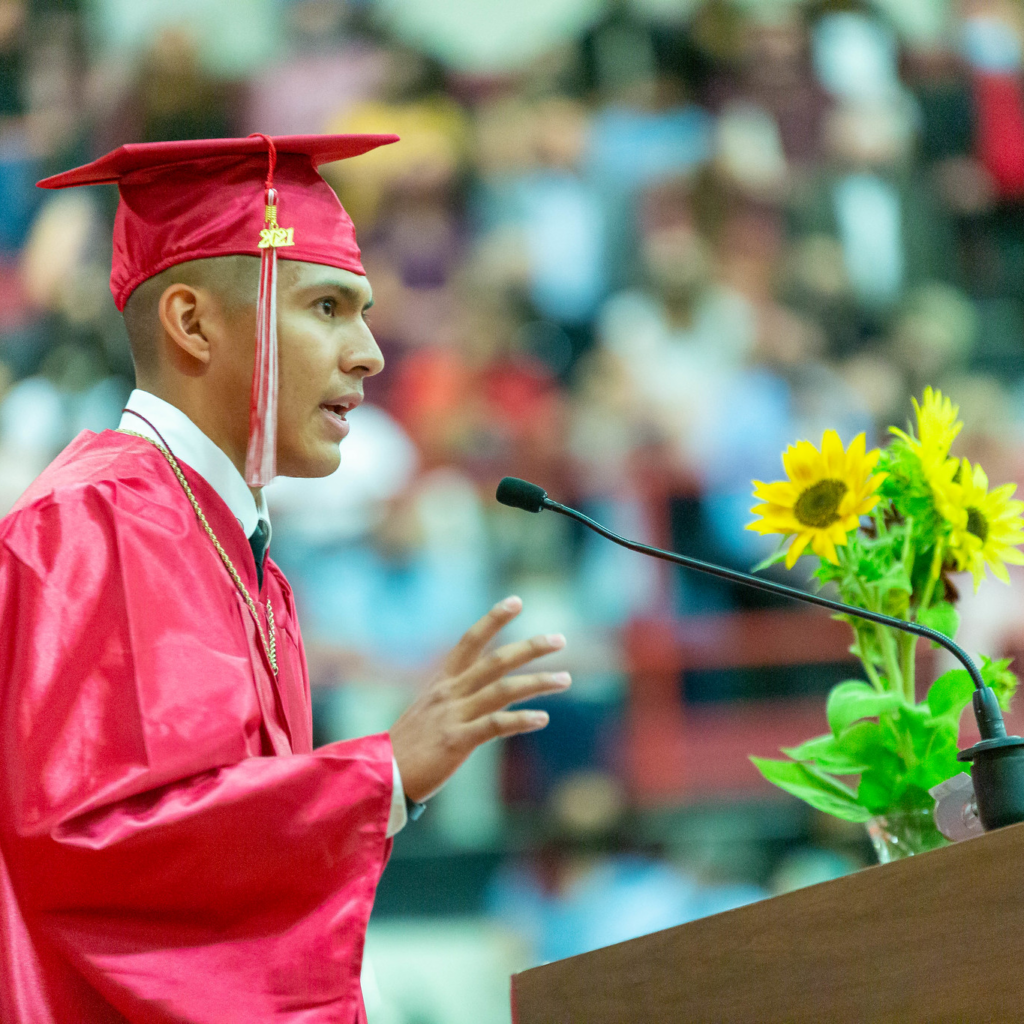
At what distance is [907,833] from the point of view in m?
1.53

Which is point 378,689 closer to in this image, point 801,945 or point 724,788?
point 724,788

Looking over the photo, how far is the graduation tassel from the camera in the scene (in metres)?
1.54

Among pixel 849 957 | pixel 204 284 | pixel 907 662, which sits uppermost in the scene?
pixel 204 284

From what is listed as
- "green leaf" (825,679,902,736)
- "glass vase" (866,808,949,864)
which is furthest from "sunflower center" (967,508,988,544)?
"glass vase" (866,808,949,864)

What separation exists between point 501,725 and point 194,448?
0.55m

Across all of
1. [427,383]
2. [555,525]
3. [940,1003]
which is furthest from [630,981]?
[427,383]

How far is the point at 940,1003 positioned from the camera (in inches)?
42.0

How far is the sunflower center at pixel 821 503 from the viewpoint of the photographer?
1602 mm

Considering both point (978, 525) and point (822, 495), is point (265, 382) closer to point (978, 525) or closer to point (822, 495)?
point (822, 495)

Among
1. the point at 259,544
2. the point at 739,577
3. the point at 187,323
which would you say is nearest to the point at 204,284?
the point at 187,323

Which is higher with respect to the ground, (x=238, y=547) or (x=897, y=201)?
(x=897, y=201)

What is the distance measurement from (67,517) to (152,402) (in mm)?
270

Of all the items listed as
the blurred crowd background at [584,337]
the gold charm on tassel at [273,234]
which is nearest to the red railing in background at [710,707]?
the blurred crowd background at [584,337]

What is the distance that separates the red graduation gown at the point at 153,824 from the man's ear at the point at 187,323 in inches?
12.7
